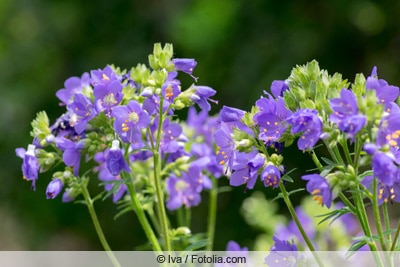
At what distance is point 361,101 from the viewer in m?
0.91

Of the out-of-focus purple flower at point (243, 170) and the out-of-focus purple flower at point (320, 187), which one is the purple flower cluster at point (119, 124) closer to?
the out-of-focus purple flower at point (243, 170)

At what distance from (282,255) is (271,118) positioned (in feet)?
0.69

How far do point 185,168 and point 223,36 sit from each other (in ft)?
8.67

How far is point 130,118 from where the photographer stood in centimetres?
108

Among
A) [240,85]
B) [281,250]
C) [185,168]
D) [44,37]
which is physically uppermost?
[44,37]

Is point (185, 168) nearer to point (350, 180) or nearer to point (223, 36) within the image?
point (350, 180)

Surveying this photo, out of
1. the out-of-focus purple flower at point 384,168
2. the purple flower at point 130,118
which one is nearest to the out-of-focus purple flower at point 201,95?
the purple flower at point 130,118

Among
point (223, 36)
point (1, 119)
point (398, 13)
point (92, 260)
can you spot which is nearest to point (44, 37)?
point (1, 119)

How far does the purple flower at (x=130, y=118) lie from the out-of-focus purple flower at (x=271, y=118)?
177 mm

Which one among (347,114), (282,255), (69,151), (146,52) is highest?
(146,52)

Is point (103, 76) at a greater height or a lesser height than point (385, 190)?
greater

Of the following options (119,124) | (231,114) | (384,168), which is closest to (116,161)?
(119,124)

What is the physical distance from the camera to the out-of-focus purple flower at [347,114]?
0.88 m

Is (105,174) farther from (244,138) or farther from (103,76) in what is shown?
(244,138)
